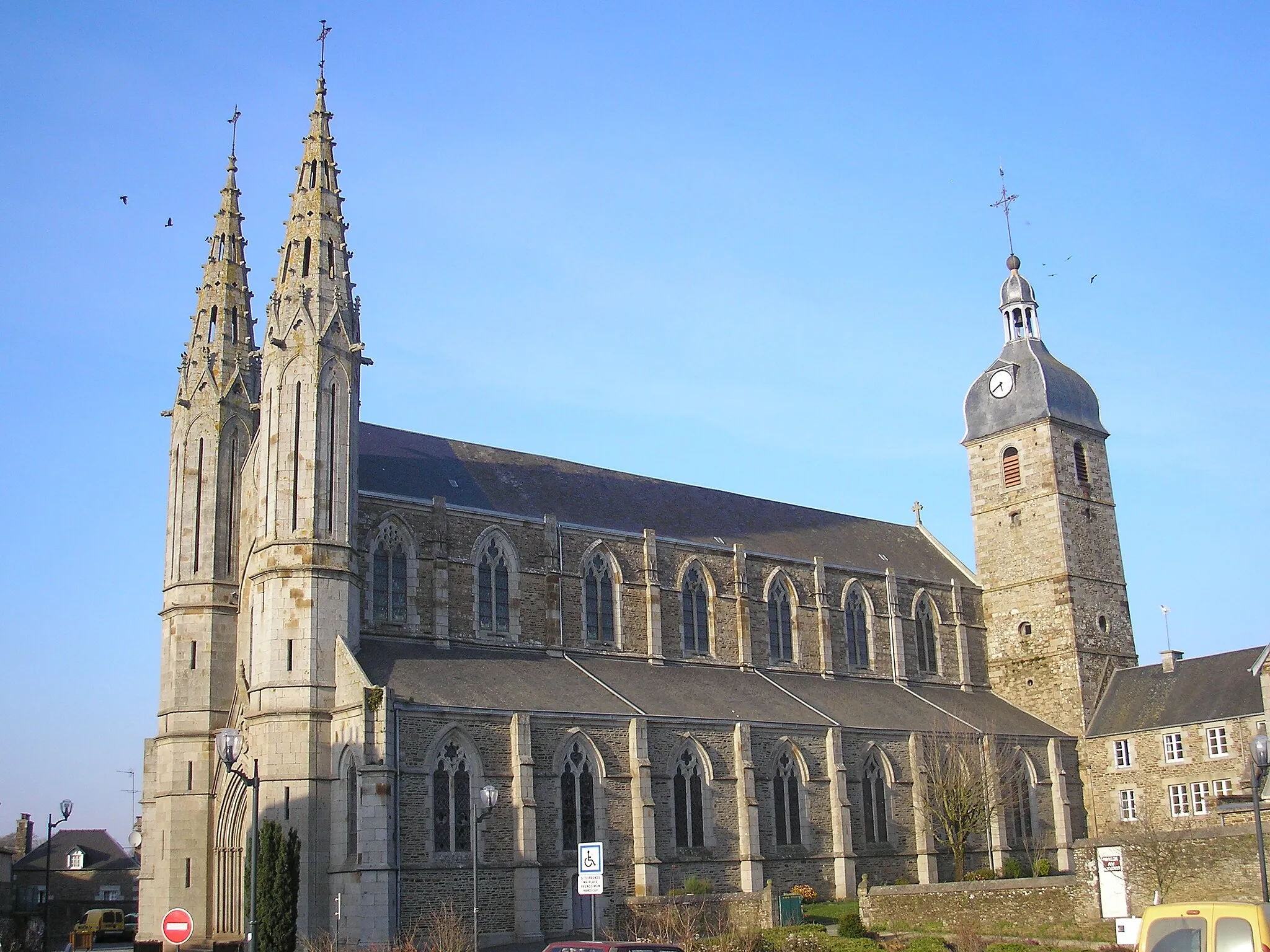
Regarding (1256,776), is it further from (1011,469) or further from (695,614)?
(1011,469)

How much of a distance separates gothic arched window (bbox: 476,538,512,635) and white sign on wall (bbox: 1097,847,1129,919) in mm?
18524

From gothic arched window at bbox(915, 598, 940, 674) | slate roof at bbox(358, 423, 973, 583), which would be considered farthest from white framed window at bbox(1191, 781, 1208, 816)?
slate roof at bbox(358, 423, 973, 583)

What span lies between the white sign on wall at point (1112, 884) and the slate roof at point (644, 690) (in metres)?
13.0

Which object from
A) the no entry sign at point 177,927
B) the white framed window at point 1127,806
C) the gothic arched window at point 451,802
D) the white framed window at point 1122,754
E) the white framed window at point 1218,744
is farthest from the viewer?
the white framed window at point 1122,754

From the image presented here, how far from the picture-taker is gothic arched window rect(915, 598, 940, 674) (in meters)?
52.6

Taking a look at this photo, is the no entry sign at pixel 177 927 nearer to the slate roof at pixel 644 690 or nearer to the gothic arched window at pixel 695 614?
the slate roof at pixel 644 690

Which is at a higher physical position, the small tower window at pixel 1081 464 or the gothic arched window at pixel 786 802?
the small tower window at pixel 1081 464

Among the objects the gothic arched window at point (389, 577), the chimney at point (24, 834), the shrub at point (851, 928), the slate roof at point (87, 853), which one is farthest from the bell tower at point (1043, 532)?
the chimney at point (24, 834)

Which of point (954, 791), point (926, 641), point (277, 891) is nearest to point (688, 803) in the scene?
point (954, 791)

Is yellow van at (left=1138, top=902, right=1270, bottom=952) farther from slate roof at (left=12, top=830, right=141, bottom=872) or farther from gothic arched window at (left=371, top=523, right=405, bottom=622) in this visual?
slate roof at (left=12, top=830, right=141, bottom=872)

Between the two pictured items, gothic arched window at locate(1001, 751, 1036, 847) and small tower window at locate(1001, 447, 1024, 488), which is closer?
gothic arched window at locate(1001, 751, 1036, 847)

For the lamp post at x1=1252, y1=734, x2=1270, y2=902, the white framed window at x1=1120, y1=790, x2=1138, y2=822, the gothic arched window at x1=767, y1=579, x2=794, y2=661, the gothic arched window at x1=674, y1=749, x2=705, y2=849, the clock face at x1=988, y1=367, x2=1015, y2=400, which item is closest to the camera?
the lamp post at x1=1252, y1=734, x2=1270, y2=902

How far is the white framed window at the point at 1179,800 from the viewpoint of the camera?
4734cm

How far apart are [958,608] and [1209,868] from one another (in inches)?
1046
